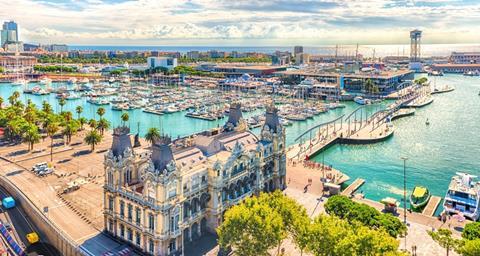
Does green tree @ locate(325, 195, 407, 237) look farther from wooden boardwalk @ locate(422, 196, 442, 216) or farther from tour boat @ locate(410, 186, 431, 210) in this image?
tour boat @ locate(410, 186, 431, 210)

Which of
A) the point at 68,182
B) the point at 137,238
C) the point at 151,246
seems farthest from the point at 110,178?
the point at 68,182

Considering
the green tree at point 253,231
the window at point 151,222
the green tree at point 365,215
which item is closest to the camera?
the green tree at point 253,231

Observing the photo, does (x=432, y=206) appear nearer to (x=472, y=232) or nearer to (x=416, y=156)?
(x=472, y=232)

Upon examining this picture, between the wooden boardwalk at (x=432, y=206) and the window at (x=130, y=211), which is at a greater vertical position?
the window at (x=130, y=211)

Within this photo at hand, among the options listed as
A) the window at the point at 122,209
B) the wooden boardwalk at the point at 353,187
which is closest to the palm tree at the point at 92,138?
the window at the point at 122,209

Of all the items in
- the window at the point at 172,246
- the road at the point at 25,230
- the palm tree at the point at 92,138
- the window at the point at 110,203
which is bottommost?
the road at the point at 25,230

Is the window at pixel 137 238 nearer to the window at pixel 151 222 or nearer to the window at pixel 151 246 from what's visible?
the window at pixel 151 246

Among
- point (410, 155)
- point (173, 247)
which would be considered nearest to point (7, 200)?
point (173, 247)

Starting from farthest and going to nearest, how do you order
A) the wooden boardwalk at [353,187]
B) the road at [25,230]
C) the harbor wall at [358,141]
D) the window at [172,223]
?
the harbor wall at [358,141] → the wooden boardwalk at [353,187] → the road at [25,230] → the window at [172,223]
